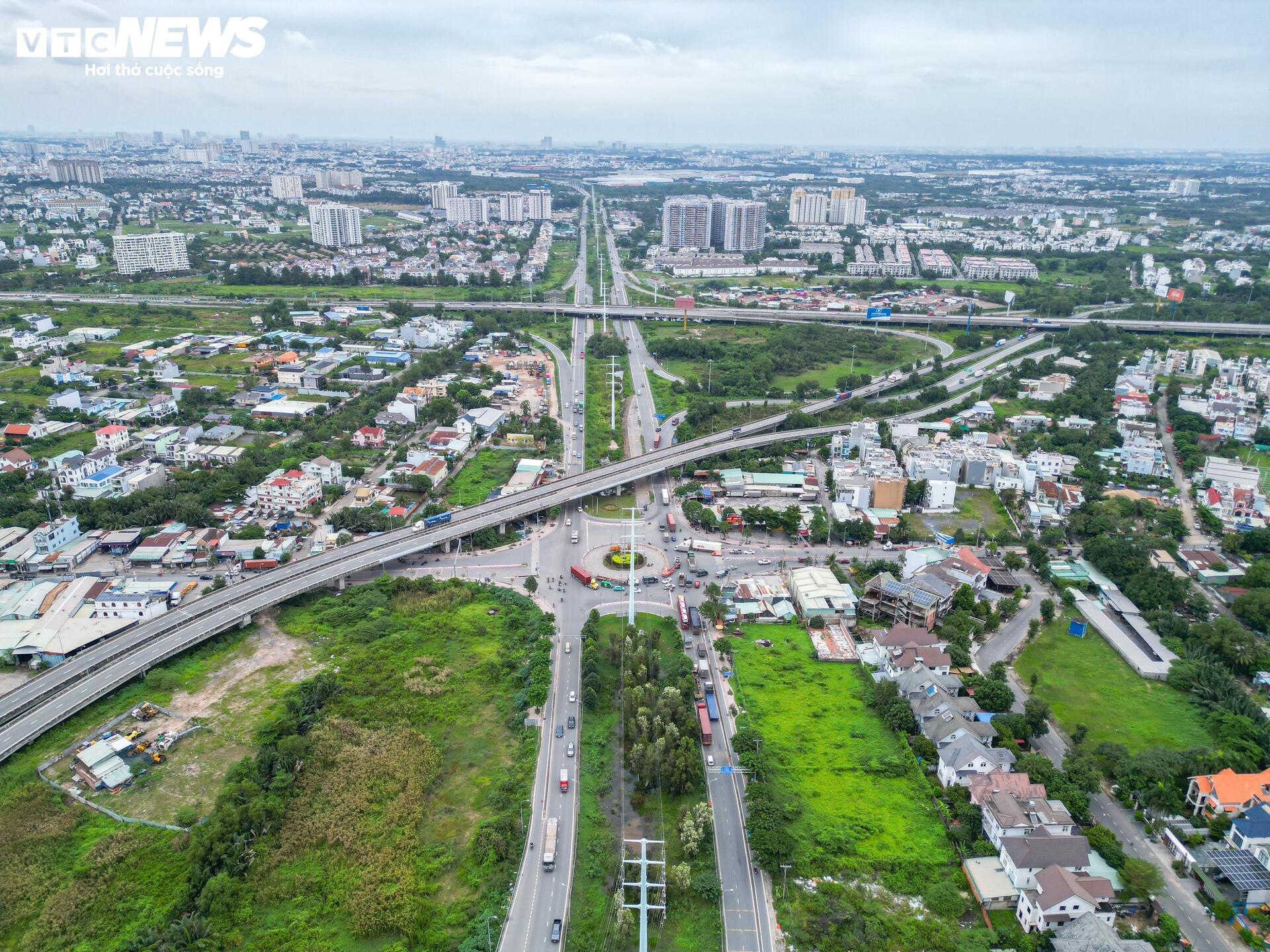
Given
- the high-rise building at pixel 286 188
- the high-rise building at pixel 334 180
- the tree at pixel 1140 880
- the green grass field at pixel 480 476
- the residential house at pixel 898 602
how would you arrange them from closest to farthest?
the tree at pixel 1140 880, the residential house at pixel 898 602, the green grass field at pixel 480 476, the high-rise building at pixel 286 188, the high-rise building at pixel 334 180

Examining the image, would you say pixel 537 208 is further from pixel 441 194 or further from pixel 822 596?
pixel 822 596

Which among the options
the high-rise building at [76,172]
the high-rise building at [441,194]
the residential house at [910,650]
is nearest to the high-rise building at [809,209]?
the high-rise building at [441,194]

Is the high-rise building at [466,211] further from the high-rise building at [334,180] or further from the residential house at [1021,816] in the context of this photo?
the residential house at [1021,816]

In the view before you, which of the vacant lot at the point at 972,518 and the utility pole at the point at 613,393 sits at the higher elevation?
the utility pole at the point at 613,393

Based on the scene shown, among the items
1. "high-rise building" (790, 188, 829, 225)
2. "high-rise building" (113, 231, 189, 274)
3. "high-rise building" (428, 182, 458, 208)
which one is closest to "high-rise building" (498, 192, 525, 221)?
"high-rise building" (428, 182, 458, 208)

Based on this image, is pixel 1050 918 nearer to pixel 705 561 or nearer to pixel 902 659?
pixel 902 659

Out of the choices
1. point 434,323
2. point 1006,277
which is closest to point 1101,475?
point 434,323

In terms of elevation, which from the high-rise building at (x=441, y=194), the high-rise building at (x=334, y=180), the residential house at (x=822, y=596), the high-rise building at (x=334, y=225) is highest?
the high-rise building at (x=334, y=180)
